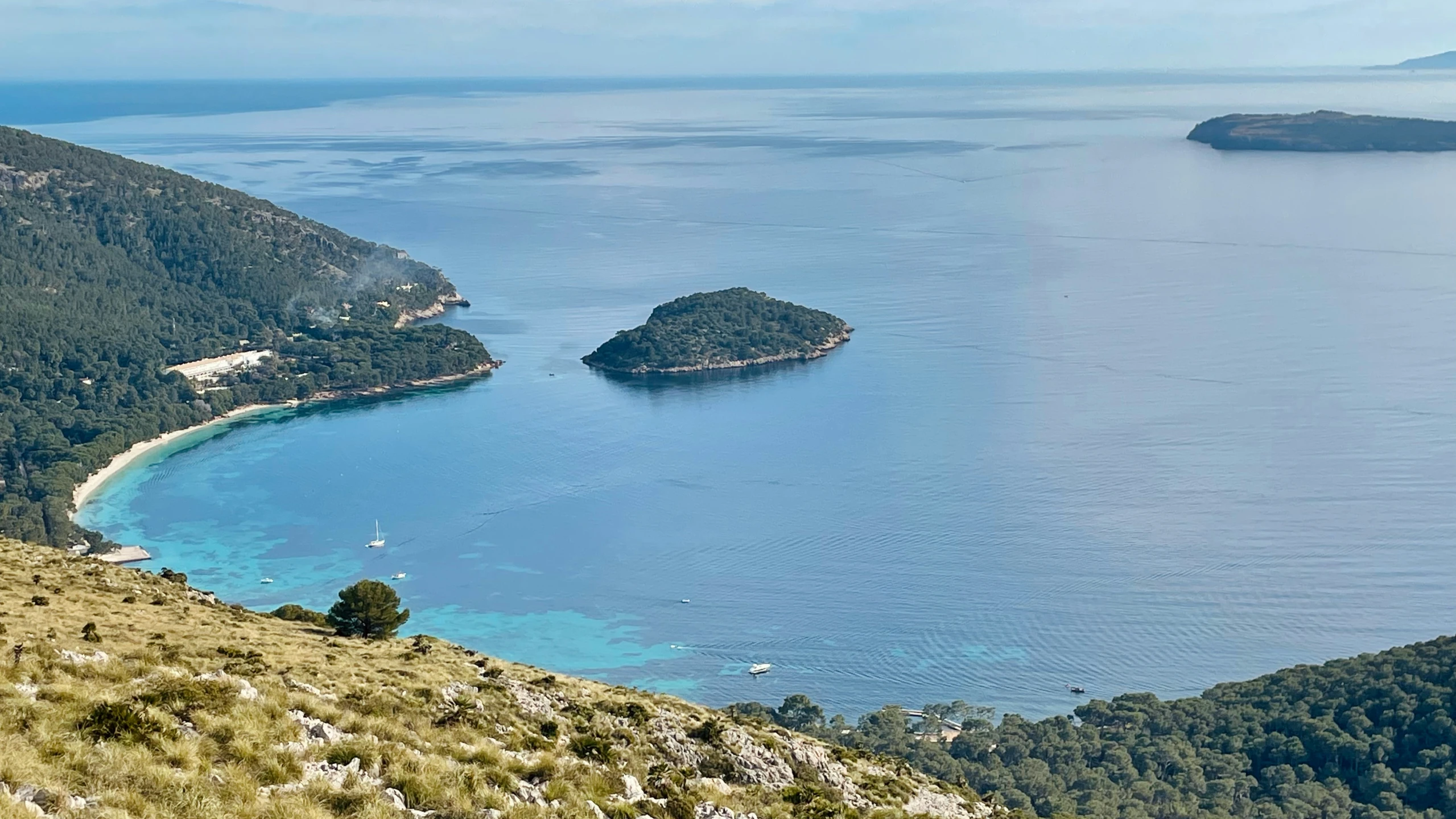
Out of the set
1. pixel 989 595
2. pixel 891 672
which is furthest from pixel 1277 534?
pixel 891 672

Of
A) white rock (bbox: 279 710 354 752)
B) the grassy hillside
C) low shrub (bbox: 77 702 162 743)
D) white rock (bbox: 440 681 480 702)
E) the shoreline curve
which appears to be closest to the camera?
the grassy hillside

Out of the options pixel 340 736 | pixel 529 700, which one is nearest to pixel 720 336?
pixel 529 700

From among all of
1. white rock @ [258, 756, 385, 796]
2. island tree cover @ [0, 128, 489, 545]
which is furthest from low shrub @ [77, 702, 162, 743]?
island tree cover @ [0, 128, 489, 545]

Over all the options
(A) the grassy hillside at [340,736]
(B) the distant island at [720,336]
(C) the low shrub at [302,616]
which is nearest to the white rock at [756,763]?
(A) the grassy hillside at [340,736]

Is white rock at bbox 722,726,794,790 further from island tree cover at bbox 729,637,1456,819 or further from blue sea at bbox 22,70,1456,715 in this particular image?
blue sea at bbox 22,70,1456,715

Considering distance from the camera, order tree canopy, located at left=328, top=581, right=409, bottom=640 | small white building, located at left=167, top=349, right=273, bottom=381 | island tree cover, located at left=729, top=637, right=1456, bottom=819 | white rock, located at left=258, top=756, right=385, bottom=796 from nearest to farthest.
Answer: white rock, located at left=258, top=756, right=385, bottom=796
tree canopy, located at left=328, top=581, right=409, bottom=640
island tree cover, located at left=729, top=637, right=1456, bottom=819
small white building, located at left=167, top=349, right=273, bottom=381

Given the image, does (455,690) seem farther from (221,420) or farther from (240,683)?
(221,420)
